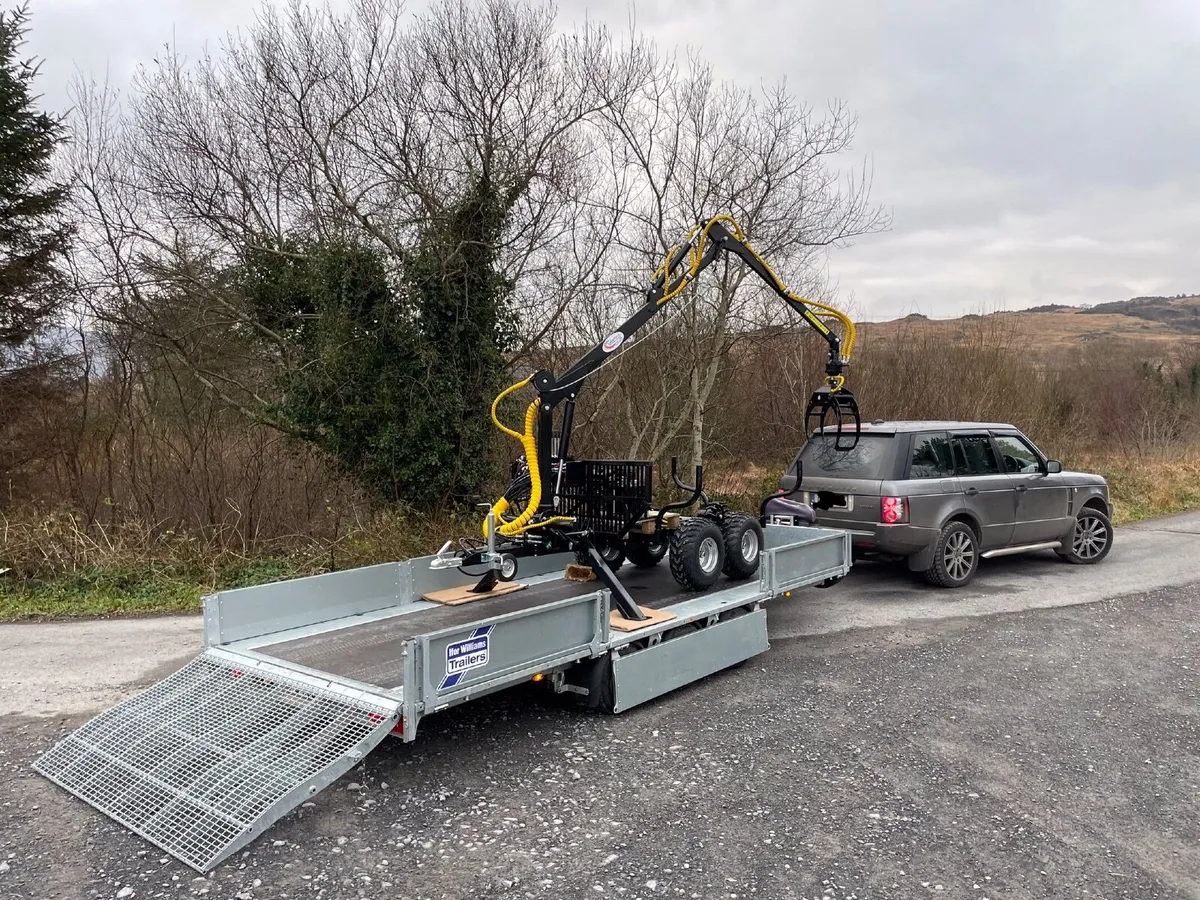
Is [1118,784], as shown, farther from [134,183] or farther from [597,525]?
[134,183]

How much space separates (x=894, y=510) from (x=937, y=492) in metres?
0.54

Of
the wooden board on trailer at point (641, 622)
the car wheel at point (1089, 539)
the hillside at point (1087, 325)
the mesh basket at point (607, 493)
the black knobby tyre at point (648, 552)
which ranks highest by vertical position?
the hillside at point (1087, 325)

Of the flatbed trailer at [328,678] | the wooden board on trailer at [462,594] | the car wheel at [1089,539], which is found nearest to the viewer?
the flatbed trailer at [328,678]

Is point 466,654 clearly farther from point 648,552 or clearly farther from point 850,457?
point 850,457

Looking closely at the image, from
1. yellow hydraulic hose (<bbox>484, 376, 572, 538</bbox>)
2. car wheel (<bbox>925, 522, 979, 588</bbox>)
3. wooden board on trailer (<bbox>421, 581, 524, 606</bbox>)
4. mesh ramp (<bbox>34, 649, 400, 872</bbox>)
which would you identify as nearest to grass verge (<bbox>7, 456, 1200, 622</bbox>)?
wooden board on trailer (<bbox>421, 581, 524, 606</bbox>)

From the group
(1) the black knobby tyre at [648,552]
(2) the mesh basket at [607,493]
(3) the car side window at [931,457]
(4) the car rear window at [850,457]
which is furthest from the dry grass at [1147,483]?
(2) the mesh basket at [607,493]

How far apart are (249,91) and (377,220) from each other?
271 cm

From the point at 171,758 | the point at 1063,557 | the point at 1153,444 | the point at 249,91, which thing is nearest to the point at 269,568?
the point at 171,758

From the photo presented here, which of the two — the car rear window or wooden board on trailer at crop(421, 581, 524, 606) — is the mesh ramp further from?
the car rear window

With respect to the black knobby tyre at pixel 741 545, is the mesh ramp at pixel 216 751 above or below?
below

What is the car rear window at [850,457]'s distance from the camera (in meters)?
8.42

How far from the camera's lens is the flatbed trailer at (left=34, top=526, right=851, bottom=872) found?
11.9ft

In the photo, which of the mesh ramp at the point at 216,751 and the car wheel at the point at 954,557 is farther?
the car wheel at the point at 954,557

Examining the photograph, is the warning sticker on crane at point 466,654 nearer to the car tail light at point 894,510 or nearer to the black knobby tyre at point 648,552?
the black knobby tyre at point 648,552
